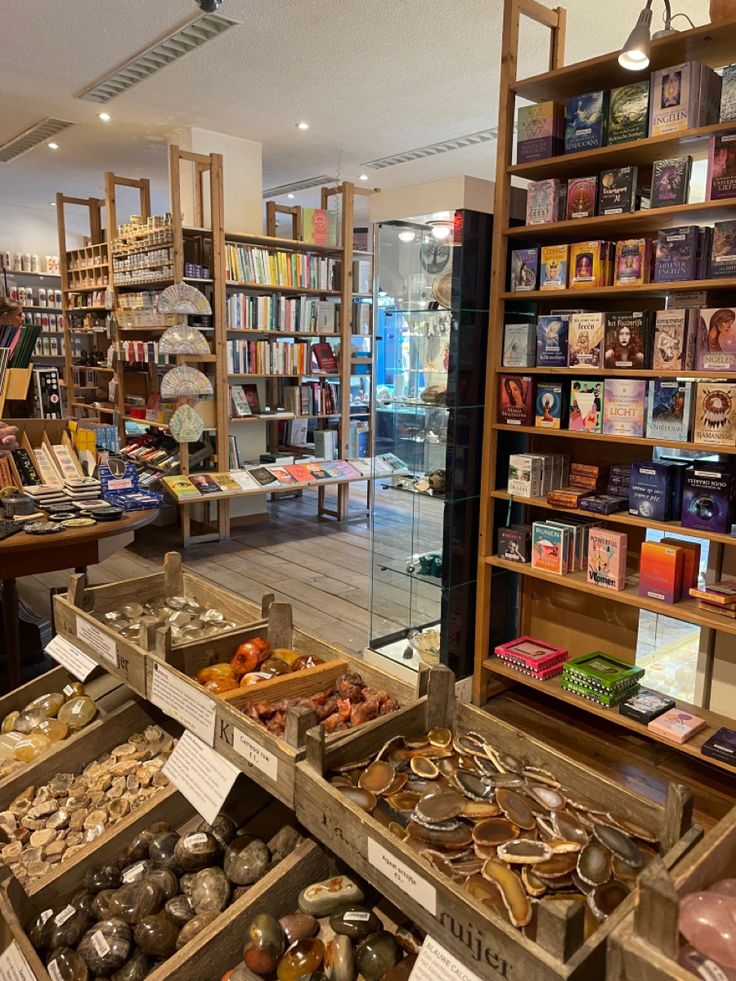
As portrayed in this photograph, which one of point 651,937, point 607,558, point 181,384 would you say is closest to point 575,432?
point 607,558

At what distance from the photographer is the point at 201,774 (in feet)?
4.58

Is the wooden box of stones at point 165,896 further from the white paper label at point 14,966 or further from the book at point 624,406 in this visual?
the book at point 624,406

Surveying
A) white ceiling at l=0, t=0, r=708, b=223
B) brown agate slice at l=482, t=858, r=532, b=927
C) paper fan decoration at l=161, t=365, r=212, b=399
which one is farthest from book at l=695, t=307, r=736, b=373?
paper fan decoration at l=161, t=365, r=212, b=399

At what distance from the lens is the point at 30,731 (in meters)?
1.87

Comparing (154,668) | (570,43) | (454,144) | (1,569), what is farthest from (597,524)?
(454,144)

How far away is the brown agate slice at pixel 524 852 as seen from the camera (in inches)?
41.4

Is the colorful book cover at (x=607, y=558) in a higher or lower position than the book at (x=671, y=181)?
lower

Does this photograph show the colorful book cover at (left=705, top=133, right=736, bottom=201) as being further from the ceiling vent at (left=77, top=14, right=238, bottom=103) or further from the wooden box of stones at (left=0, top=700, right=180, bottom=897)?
the ceiling vent at (left=77, top=14, right=238, bottom=103)

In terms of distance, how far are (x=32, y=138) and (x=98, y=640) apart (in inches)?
262

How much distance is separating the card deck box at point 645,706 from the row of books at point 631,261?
1.49 meters

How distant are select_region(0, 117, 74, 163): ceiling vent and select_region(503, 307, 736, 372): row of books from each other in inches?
203

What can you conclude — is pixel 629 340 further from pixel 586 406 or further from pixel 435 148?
pixel 435 148

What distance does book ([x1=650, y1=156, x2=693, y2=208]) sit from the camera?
2451 mm

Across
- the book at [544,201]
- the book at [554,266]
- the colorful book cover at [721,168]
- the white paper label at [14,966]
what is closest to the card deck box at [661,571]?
the book at [554,266]
